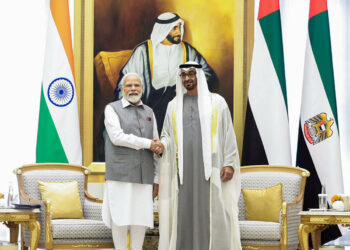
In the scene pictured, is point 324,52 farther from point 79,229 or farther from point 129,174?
point 79,229

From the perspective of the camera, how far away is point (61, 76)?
22.8 ft

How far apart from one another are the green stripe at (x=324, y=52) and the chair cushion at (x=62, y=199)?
8.97 ft

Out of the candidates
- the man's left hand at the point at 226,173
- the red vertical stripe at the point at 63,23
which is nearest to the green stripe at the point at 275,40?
the man's left hand at the point at 226,173

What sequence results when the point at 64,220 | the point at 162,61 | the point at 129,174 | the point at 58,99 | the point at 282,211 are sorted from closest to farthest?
the point at 129,174
the point at 282,211
the point at 64,220
the point at 58,99
the point at 162,61

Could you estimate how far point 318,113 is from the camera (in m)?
6.69

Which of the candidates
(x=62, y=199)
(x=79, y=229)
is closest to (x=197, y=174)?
(x=79, y=229)

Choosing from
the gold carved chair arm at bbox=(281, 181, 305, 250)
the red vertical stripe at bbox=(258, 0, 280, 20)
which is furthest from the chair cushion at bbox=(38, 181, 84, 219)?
the red vertical stripe at bbox=(258, 0, 280, 20)

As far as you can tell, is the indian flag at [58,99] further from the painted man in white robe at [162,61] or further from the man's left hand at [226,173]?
the man's left hand at [226,173]

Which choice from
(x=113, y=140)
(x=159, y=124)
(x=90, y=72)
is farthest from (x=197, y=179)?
(x=90, y=72)

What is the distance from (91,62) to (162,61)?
0.79 meters

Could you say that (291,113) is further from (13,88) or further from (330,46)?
(13,88)

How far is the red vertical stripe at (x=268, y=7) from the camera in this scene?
683cm

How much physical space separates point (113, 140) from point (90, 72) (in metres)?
1.86

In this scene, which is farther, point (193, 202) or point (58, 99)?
point (58, 99)
